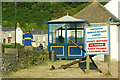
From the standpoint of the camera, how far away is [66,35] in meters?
16.8

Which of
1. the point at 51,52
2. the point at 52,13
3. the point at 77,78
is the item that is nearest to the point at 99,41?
the point at 77,78

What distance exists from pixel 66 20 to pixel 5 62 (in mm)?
8274

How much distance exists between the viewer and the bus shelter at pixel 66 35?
16172 mm

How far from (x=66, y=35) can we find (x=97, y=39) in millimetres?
7671

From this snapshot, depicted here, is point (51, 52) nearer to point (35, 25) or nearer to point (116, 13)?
point (116, 13)

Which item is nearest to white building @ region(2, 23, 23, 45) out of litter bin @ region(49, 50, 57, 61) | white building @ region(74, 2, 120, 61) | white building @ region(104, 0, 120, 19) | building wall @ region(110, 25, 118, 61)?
white building @ region(74, 2, 120, 61)

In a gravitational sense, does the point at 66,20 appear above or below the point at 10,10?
below

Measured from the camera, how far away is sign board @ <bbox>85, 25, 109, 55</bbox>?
29.6ft

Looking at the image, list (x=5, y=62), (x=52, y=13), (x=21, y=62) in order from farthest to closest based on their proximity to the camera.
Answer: (x=52, y=13) → (x=21, y=62) → (x=5, y=62)

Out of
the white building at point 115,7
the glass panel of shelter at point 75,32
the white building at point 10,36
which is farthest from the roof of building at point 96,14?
the white building at point 10,36

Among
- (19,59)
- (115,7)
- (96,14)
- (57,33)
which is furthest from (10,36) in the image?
(19,59)

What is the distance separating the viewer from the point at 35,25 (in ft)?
418

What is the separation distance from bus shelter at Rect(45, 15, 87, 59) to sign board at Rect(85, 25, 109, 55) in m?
6.76

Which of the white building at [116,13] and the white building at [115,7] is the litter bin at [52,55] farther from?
the white building at [115,7]
